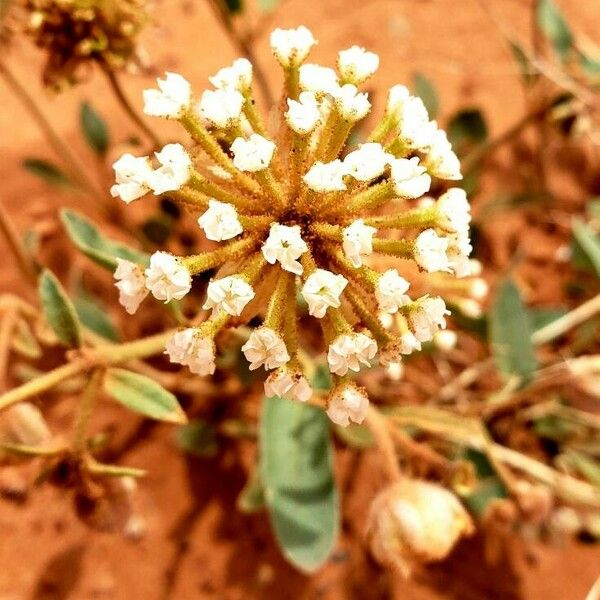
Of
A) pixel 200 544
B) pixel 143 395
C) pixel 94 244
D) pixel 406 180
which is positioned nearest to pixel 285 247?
pixel 406 180

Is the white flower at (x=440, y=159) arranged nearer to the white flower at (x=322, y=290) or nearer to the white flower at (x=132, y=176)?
the white flower at (x=322, y=290)

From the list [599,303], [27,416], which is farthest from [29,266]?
[599,303]

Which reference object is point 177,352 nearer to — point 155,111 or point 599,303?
point 155,111

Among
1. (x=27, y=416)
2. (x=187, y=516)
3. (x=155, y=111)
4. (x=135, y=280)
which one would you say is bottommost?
(x=187, y=516)

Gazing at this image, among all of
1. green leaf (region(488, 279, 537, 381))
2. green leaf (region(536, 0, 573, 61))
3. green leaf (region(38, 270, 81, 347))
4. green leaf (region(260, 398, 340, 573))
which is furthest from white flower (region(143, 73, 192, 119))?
green leaf (region(536, 0, 573, 61))

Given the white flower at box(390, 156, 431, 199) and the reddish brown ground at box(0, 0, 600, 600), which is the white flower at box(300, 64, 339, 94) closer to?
the white flower at box(390, 156, 431, 199)

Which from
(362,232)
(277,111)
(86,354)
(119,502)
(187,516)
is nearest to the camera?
(362,232)
